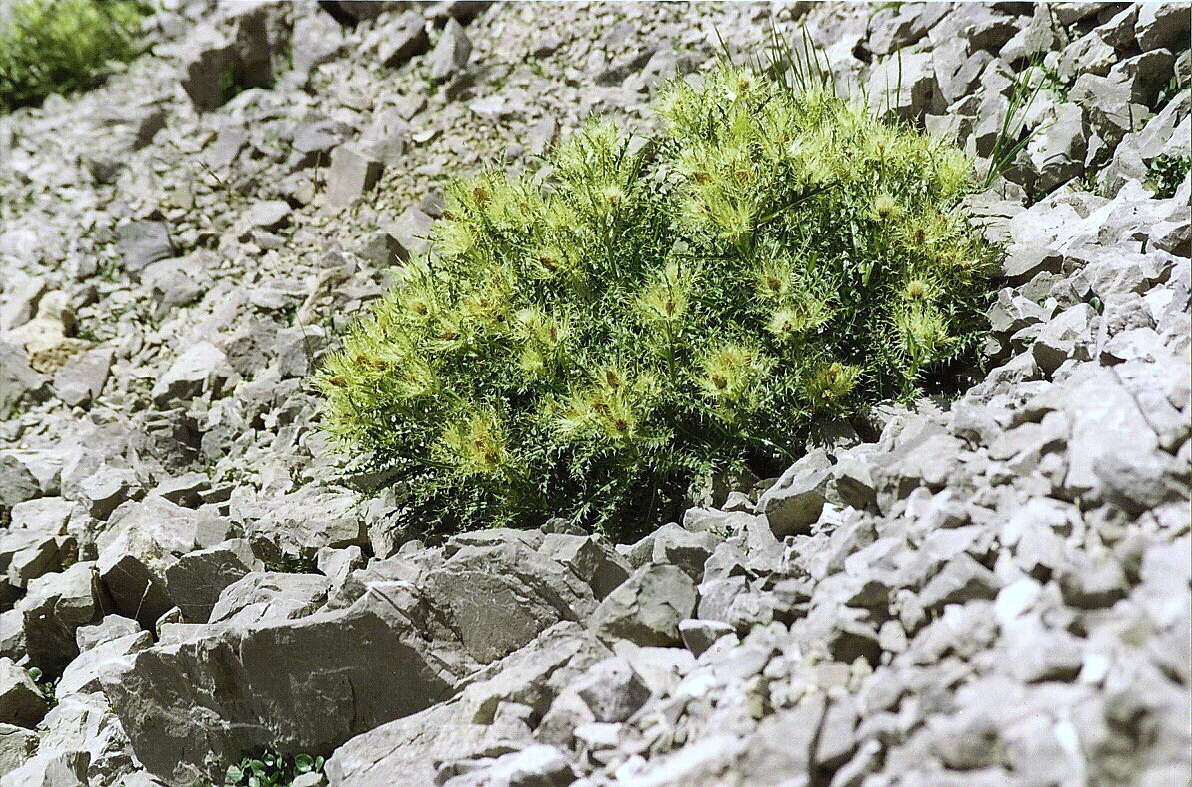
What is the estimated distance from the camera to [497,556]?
3.46 m

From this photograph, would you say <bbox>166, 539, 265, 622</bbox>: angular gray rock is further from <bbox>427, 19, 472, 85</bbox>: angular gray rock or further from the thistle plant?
<bbox>427, 19, 472, 85</bbox>: angular gray rock

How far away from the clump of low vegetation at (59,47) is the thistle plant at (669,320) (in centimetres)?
560

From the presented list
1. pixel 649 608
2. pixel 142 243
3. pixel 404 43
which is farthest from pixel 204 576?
pixel 404 43

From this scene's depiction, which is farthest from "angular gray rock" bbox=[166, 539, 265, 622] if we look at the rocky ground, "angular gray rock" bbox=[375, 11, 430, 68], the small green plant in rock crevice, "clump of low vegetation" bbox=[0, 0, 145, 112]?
"clump of low vegetation" bbox=[0, 0, 145, 112]

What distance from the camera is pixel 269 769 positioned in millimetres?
3662


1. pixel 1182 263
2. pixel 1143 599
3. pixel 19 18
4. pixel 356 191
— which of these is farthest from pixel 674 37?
pixel 19 18

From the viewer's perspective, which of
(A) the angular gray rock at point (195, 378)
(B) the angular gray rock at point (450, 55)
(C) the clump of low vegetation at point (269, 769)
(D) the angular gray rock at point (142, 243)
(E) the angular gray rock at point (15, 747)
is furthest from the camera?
(B) the angular gray rock at point (450, 55)

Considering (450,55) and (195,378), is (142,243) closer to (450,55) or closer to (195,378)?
(195,378)

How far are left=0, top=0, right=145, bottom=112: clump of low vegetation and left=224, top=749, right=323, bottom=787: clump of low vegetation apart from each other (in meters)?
6.40

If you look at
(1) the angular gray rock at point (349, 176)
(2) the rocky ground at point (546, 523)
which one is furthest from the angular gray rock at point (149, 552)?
(1) the angular gray rock at point (349, 176)

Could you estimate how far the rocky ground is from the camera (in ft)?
7.82

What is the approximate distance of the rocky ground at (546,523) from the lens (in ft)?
7.82

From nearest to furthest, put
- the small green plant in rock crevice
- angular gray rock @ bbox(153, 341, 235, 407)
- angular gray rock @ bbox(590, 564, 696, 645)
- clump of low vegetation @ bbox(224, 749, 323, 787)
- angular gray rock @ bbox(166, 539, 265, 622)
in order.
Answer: angular gray rock @ bbox(590, 564, 696, 645) → clump of low vegetation @ bbox(224, 749, 323, 787) → angular gray rock @ bbox(166, 539, 265, 622) → the small green plant in rock crevice → angular gray rock @ bbox(153, 341, 235, 407)

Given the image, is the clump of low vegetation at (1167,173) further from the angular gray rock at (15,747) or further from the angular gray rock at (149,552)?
the angular gray rock at (15,747)
